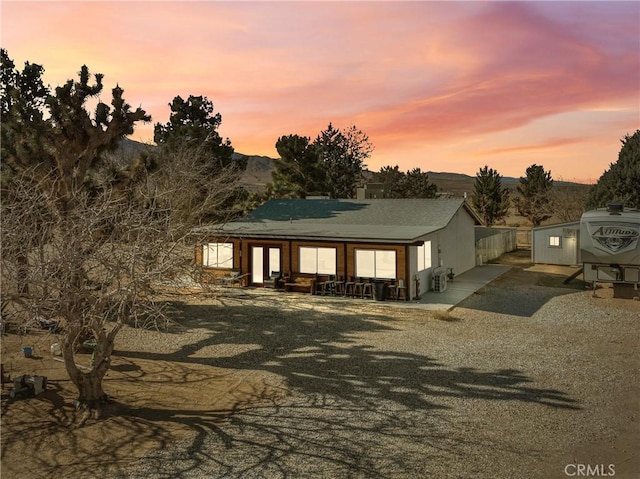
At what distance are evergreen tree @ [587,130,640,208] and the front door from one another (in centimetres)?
3029

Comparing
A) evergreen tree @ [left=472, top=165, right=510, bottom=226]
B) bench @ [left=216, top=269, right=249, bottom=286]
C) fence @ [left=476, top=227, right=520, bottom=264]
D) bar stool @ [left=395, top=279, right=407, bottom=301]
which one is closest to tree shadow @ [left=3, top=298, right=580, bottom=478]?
bar stool @ [left=395, top=279, right=407, bottom=301]

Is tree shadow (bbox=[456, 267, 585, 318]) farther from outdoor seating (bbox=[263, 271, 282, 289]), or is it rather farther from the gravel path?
outdoor seating (bbox=[263, 271, 282, 289])

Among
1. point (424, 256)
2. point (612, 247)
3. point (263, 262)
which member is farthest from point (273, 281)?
point (612, 247)

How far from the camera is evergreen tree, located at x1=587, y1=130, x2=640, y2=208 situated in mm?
39844

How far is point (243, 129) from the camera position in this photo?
1635 inches

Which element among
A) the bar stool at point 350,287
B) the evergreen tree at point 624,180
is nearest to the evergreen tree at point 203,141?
the bar stool at point 350,287

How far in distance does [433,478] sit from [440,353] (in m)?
6.75

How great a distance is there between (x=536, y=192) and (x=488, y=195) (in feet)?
23.3

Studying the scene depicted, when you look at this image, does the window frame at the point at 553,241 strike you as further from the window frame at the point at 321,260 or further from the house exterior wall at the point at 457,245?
the window frame at the point at 321,260

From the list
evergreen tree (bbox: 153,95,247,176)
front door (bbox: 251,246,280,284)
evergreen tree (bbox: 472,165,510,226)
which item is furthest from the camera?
evergreen tree (bbox: 472,165,510,226)

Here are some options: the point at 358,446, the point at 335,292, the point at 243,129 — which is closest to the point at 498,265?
the point at 335,292

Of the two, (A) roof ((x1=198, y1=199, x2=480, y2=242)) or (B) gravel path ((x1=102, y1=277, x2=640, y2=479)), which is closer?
(B) gravel path ((x1=102, y1=277, x2=640, y2=479))

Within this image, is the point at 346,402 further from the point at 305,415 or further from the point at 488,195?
the point at 488,195

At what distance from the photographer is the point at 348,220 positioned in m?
28.5
